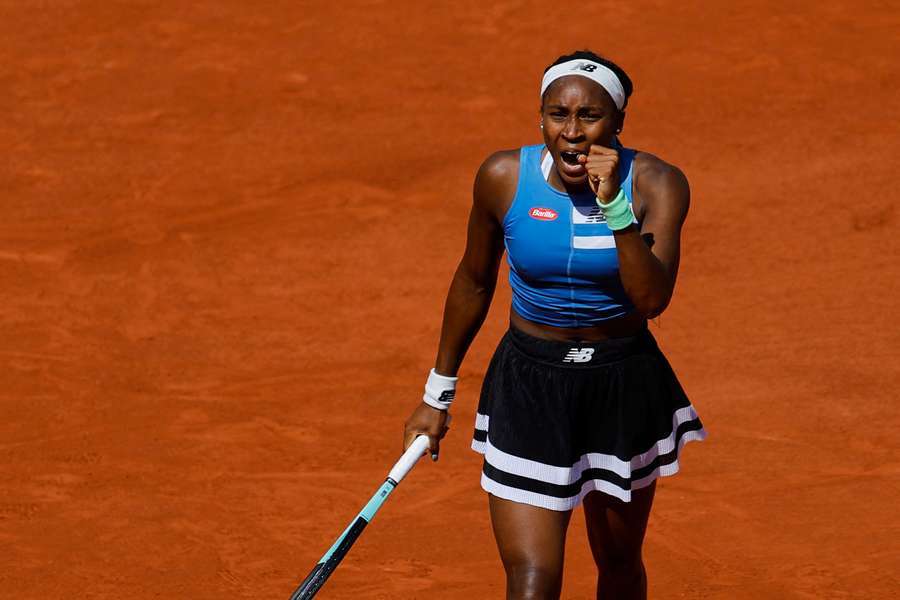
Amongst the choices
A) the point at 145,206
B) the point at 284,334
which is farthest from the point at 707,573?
the point at 145,206

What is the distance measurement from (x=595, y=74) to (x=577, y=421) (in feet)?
3.56

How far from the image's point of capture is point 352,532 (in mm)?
4641

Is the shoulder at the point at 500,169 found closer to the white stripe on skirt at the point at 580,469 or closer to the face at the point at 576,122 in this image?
the face at the point at 576,122

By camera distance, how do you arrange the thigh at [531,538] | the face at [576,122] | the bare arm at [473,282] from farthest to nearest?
1. the bare arm at [473,282]
2. the thigh at [531,538]
3. the face at [576,122]

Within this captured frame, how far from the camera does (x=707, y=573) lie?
6.26m

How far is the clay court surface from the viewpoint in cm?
658

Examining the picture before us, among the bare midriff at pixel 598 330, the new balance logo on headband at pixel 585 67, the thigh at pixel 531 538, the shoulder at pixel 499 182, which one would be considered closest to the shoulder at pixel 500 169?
the shoulder at pixel 499 182

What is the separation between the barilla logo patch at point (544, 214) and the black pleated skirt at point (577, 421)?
0.43 m

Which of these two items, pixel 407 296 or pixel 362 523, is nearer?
pixel 362 523

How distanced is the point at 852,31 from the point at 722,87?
5.01 feet

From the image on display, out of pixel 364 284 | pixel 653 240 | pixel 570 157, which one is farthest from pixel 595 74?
pixel 364 284

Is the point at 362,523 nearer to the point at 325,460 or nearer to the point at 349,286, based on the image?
the point at 325,460

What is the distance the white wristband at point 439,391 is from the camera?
4796 mm

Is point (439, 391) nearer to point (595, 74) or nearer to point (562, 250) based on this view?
point (562, 250)
